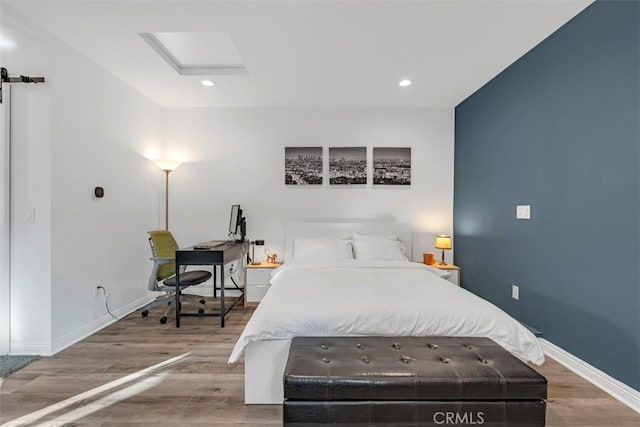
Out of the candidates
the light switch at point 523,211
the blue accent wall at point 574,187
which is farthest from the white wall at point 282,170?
the light switch at point 523,211

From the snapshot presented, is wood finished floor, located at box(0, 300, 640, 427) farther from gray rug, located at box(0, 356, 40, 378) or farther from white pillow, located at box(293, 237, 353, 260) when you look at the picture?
white pillow, located at box(293, 237, 353, 260)

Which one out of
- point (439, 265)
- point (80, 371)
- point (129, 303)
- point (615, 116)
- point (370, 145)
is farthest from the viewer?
point (370, 145)

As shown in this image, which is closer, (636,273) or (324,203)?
(636,273)

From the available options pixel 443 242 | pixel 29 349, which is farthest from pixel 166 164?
pixel 443 242

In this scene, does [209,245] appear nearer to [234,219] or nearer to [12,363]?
[234,219]

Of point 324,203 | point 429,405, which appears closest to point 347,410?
point 429,405

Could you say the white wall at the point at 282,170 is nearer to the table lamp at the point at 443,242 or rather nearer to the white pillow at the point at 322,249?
the table lamp at the point at 443,242

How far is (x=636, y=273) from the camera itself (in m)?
1.81

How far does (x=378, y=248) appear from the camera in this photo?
3611mm

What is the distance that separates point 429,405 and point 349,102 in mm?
3393

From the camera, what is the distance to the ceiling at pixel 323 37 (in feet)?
6.98

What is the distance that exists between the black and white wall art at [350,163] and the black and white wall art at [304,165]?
0.70 ft

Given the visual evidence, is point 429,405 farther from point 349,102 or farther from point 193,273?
point 349,102

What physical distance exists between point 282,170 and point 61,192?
2.32m
